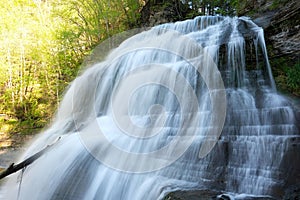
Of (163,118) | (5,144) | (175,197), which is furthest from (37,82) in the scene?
(175,197)

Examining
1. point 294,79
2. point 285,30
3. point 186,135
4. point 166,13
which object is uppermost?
point 166,13

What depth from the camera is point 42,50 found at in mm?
11141

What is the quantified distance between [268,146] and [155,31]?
6.43m

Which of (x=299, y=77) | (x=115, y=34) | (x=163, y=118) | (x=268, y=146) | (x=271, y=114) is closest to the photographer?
(x=268, y=146)

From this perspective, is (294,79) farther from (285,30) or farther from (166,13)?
(166,13)

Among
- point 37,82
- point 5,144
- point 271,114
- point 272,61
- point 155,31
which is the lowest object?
point 5,144

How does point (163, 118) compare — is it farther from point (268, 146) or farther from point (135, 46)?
point (135, 46)

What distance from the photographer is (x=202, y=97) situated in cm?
451

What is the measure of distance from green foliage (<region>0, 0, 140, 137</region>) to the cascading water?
192 inches

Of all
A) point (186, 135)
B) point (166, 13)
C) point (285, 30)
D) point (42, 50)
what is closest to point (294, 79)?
point (285, 30)

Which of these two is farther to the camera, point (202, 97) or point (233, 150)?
point (202, 97)

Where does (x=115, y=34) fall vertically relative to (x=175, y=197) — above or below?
above

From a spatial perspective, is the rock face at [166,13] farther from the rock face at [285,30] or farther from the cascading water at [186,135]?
the rock face at [285,30]

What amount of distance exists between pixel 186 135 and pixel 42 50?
9.25m
